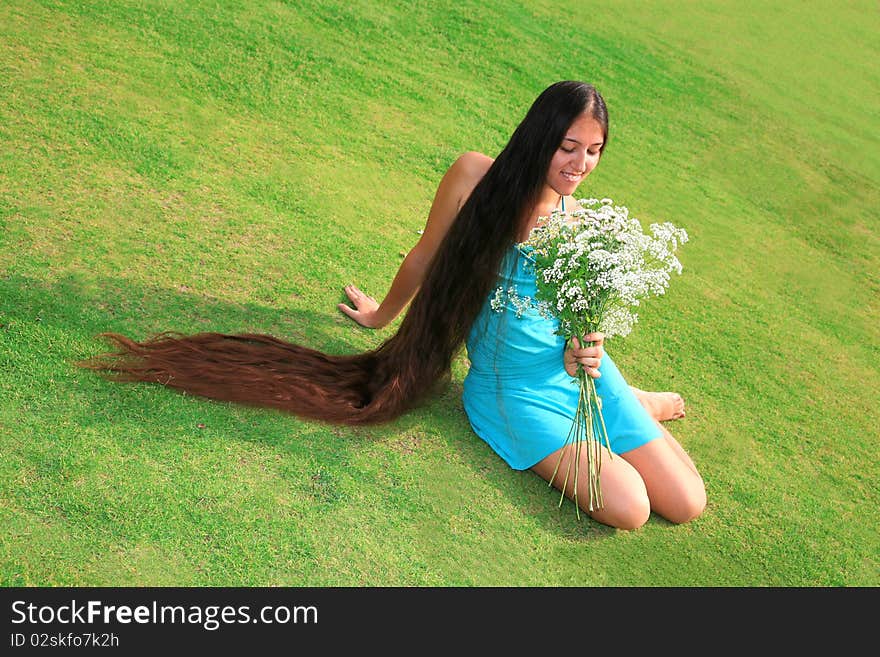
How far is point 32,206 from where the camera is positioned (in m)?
4.60

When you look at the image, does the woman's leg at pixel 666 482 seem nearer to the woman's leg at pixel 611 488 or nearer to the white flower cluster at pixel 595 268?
the woman's leg at pixel 611 488

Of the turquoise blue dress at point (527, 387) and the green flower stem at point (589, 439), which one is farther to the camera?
the turquoise blue dress at point (527, 387)

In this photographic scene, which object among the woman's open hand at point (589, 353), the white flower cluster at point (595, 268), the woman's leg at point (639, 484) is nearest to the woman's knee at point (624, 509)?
the woman's leg at point (639, 484)

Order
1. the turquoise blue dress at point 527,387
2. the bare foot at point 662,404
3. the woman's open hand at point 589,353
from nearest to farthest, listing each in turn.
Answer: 1. the woman's open hand at point 589,353
2. the turquoise blue dress at point 527,387
3. the bare foot at point 662,404

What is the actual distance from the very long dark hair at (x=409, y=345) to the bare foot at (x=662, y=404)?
3.16 ft

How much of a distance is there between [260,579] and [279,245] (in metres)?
2.09

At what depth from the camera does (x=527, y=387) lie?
402cm

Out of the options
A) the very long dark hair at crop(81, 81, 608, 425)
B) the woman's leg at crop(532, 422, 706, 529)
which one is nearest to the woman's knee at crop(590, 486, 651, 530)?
the woman's leg at crop(532, 422, 706, 529)

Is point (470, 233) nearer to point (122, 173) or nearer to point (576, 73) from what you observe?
point (122, 173)

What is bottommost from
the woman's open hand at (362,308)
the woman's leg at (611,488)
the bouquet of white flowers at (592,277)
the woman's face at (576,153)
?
the woman's open hand at (362,308)

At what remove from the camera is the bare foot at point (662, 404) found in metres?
4.52

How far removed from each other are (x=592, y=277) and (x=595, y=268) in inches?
1.8

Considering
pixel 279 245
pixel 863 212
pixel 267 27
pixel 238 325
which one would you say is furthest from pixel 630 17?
pixel 238 325

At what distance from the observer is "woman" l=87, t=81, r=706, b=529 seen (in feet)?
12.6
